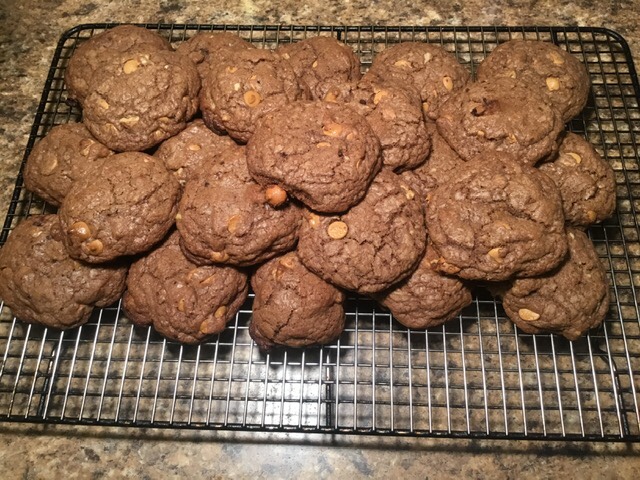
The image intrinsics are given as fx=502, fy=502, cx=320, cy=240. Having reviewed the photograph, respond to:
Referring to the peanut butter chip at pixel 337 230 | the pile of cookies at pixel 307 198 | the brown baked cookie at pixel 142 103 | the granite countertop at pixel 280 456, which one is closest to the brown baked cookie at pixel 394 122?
the pile of cookies at pixel 307 198

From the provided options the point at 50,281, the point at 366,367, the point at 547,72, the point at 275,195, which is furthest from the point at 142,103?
the point at 547,72

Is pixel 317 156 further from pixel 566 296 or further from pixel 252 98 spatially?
pixel 566 296

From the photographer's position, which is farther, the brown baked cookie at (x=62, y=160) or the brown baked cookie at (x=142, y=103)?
the brown baked cookie at (x=62, y=160)

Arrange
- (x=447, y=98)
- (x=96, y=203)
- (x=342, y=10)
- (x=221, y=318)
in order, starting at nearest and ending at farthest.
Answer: (x=96, y=203)
(x=221, y=318)
(x=447, y=98)
(x=342, y=10)

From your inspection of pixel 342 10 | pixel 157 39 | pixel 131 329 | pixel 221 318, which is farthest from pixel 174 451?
pixel 342 10

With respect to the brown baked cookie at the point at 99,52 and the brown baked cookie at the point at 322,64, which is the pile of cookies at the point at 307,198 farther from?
the brown baked cookie at the point at 99,52

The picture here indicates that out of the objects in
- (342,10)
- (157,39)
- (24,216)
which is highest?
(157,39)

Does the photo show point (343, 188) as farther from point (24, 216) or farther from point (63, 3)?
point (63, 3)
